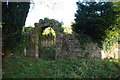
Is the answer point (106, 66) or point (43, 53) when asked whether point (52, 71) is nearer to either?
point (106, 66)

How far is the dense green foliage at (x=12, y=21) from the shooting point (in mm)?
4237

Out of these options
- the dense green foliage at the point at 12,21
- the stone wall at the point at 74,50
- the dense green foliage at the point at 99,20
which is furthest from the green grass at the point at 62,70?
the dense green foliage at the point at 99,20

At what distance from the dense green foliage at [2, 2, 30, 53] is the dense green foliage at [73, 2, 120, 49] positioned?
4.16 meters

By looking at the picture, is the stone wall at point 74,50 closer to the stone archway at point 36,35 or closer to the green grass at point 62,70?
the stone archway at point 36,35

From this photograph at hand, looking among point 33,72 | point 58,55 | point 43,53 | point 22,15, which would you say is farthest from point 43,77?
point 43,53

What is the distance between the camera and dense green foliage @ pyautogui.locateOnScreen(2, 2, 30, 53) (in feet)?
13.9

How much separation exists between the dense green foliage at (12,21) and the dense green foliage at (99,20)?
4.16 meters

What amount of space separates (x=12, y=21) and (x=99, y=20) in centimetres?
478

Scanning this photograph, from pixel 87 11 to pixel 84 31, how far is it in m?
1.14

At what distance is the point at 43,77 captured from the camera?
489 centimetres

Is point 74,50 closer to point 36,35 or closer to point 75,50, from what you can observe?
point 75,50

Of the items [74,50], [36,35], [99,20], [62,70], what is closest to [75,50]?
[74,50]

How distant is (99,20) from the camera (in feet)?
25.2

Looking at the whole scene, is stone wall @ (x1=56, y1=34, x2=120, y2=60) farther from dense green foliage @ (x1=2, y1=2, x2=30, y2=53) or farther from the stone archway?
dense green foliage @ (x1=2, y1=2, x2=30, y2=53)
